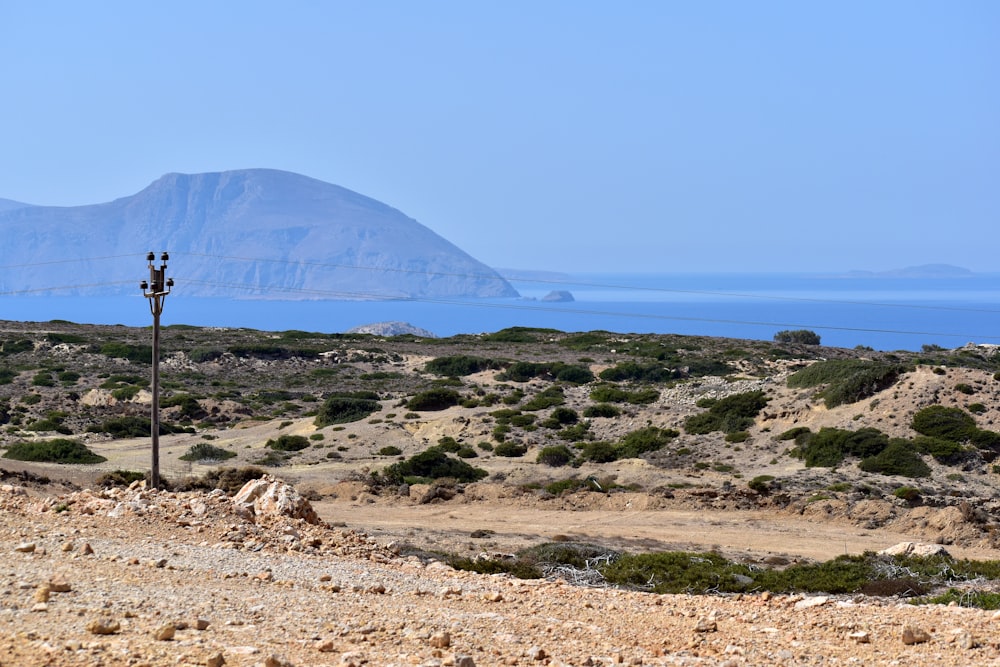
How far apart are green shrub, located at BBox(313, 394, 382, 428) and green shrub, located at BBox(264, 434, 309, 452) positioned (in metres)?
2.54

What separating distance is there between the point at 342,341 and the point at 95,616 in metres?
64.4

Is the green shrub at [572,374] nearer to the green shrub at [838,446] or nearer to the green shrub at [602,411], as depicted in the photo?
the green shrub at [602,411]

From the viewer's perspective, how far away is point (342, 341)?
73.4 meters

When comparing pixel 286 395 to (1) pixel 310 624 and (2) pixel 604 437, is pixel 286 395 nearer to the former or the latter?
(2) pixel 604 437

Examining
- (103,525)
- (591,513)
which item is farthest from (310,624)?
(591,513)

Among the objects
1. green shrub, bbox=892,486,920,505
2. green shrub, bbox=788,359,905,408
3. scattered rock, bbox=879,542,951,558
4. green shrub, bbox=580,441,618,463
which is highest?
green shrub, bbox=788,359,905,408

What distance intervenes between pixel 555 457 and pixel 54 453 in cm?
1513

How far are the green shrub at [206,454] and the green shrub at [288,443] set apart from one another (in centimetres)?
157

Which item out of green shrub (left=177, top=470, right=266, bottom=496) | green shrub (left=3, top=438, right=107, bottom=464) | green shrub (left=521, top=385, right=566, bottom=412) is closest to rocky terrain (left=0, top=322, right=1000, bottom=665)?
green shrub (left=3, top=438, right=107, bottom=464)

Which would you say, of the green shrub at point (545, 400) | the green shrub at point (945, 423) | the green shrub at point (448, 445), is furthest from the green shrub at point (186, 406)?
the green shrub at point (945, 423)

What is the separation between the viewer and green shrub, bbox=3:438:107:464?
32.3 meters

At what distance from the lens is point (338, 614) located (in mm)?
10672

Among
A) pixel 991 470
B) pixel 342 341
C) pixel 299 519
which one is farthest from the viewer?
pixel 342 341

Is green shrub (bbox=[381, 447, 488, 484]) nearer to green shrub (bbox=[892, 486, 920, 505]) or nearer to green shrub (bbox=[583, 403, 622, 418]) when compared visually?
green shrub (bbox=[583, 403, 622, 418])
